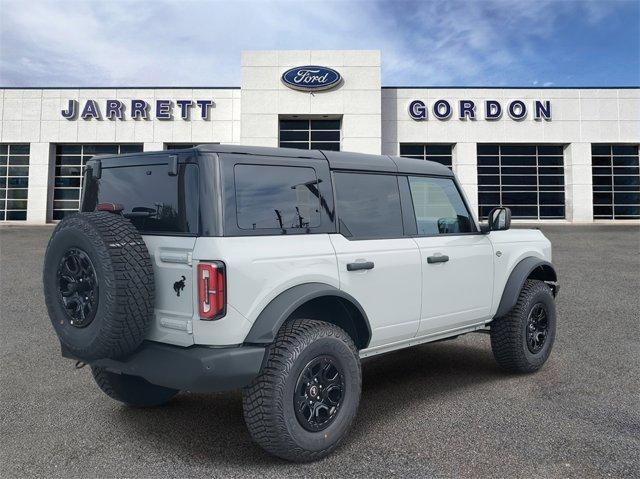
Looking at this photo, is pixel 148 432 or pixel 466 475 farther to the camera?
pixel 148 432

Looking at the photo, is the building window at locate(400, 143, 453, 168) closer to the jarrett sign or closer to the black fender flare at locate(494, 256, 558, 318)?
the jarrett sign

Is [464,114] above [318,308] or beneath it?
above

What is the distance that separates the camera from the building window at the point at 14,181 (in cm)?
2770

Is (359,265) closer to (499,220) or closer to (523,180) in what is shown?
(499,220)

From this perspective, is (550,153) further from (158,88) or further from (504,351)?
(504,351)

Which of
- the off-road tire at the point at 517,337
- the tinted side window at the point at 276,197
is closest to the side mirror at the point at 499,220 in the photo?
the off-road tire at the point at 517,337

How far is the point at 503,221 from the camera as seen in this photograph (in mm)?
4590

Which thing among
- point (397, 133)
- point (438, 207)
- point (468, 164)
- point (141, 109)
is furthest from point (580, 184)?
point (438, 207)

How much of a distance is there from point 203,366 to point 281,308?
555mm

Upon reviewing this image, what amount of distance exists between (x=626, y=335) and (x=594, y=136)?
2444 cm

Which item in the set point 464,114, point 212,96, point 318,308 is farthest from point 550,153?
point 318,308

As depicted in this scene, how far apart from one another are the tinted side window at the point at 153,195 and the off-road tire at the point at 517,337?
10.7 ft

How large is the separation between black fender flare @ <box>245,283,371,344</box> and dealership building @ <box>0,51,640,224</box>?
76.3 feet

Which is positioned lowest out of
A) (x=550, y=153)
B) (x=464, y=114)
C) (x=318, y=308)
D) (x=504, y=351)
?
(x=504, y=351)
